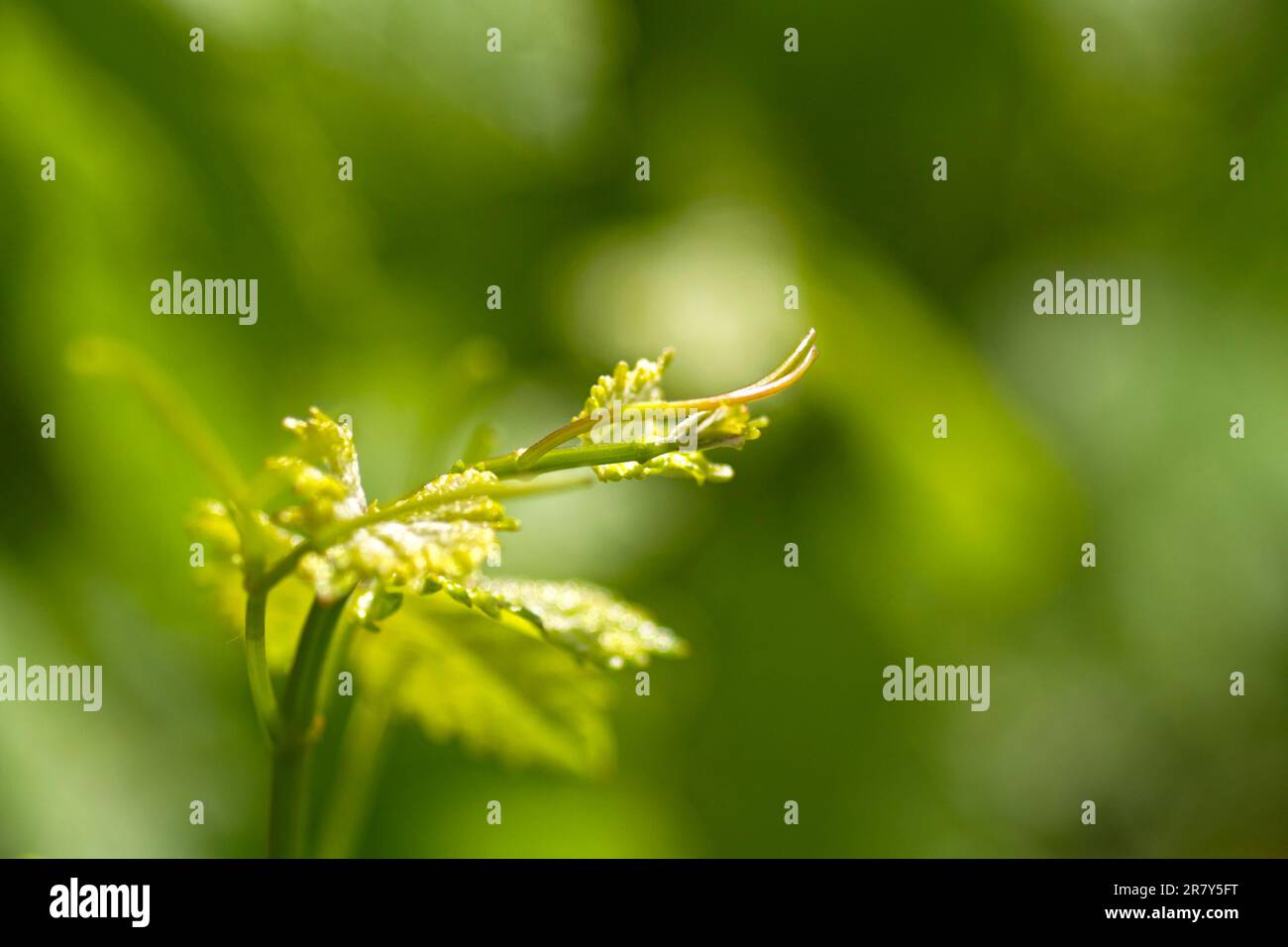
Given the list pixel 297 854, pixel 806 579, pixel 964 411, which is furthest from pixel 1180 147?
pixel 297 854

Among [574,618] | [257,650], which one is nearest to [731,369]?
[574,618]

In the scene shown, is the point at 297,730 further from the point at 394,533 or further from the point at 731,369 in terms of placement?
the point at 731,369

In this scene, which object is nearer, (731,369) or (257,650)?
(257,650)

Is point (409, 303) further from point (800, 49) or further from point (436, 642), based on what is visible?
point (436, 642)

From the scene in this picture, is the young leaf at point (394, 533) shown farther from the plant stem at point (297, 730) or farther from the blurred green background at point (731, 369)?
the blurred green background at point (731, 369)

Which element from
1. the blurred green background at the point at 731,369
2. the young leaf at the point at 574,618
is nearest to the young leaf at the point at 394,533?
the young leaf at the point at 574,618

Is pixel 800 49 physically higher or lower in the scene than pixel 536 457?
higher

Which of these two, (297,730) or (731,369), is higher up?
(731,369)
